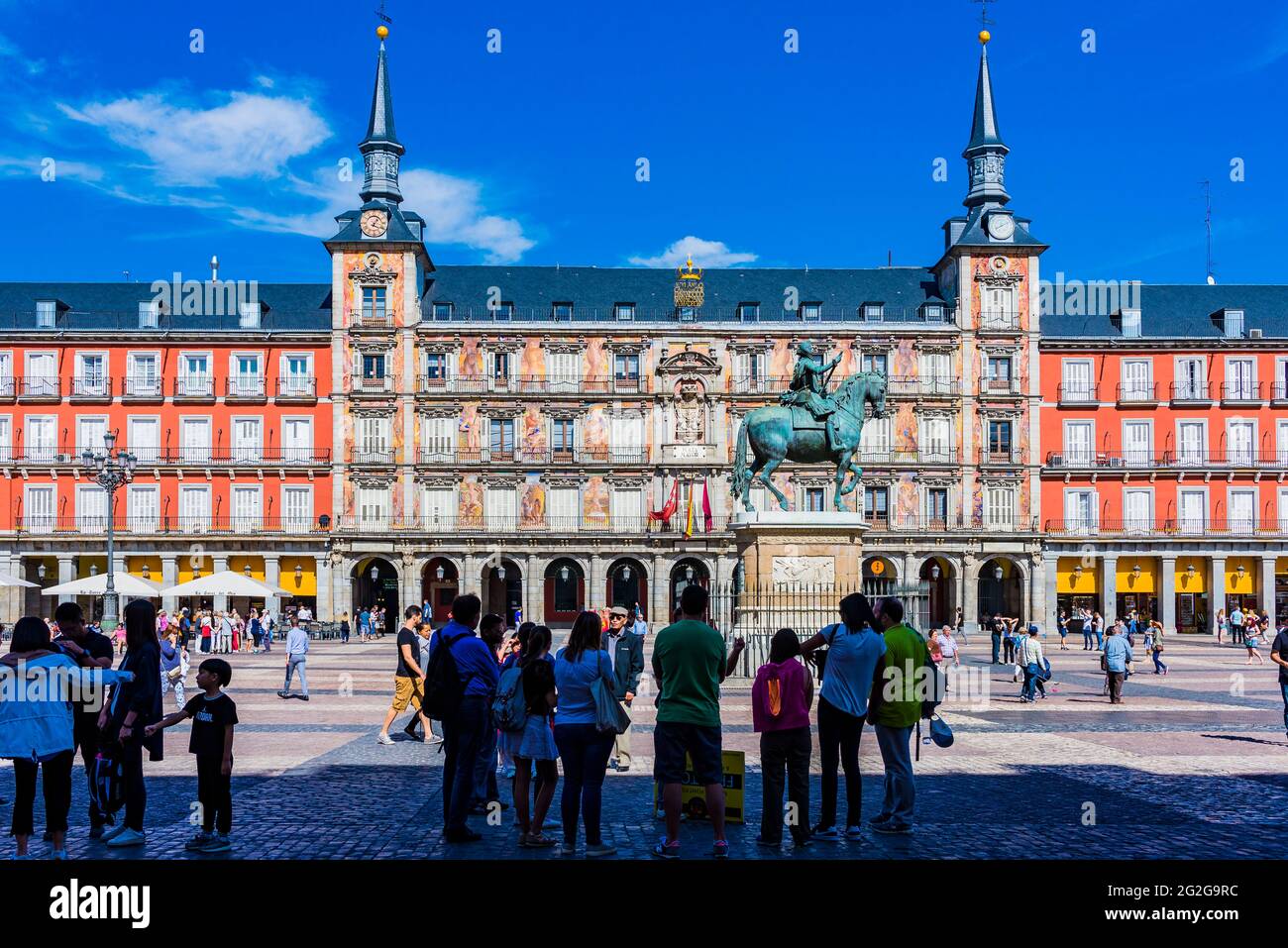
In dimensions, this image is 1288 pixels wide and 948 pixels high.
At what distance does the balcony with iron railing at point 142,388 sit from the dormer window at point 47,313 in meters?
4.86

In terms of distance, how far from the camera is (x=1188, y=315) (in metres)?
59.6

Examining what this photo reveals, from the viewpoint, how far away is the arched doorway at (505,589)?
56.3 m

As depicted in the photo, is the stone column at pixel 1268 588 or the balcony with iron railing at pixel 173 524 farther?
the stone column at pixel 1268 588

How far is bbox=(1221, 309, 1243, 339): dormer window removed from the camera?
2298 inches

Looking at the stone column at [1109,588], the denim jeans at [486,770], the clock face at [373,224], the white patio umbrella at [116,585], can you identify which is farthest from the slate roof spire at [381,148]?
the denim jeans at [486,770]

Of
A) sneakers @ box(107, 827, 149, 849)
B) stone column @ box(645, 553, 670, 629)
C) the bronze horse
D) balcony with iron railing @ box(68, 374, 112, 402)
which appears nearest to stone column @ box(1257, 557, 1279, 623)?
stone column @ box(645, 553, 670, 629)

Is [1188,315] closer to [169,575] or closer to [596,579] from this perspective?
[596,579]

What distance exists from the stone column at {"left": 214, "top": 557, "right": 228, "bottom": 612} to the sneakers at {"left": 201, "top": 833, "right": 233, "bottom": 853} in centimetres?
4669

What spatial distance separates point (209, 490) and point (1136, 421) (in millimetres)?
45672

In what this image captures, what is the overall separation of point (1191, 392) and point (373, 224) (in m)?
41.2

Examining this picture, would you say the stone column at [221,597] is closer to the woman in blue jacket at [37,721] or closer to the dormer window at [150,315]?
the dormer window at [150,315]

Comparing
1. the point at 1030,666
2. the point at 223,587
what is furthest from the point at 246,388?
the point at 1030,666

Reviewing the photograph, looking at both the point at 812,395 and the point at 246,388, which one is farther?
the point at 246,388
